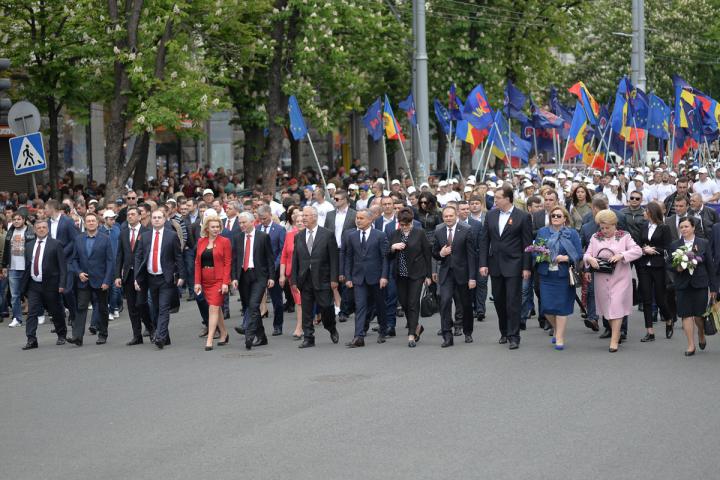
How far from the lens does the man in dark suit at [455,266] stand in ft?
37.8

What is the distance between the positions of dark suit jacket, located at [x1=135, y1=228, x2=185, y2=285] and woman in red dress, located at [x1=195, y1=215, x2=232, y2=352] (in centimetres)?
32

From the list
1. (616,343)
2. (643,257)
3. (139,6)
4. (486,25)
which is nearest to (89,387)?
(616,343)

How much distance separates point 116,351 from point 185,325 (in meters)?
2.30

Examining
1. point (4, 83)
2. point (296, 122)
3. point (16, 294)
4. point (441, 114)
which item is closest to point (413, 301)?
point (4, 83)

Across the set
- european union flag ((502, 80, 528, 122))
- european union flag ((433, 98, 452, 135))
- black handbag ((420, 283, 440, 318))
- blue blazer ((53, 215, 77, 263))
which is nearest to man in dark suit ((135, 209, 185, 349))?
blue blazer ((53, 215, 77, 263))

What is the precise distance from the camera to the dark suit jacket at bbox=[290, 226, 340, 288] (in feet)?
38.9

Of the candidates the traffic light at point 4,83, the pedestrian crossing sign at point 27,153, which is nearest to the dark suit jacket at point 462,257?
the traffic light at point 4,83

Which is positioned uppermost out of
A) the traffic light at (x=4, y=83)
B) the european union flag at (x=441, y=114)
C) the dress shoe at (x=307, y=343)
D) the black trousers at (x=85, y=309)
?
the european union flag at (x=441, y=114)

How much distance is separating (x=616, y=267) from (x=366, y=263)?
302cm

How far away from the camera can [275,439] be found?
705 cm

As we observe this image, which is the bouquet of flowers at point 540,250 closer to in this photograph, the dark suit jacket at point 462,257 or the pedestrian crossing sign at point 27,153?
the dark suit jacket at point 462,257

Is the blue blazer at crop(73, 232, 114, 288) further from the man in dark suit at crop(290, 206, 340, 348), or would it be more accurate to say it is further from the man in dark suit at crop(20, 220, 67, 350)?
the man in dark suit at crop(290, 206, 340, 348)

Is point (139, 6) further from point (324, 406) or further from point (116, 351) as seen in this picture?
point (324, 406)

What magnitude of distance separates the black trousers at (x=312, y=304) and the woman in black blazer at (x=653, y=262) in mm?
3822
